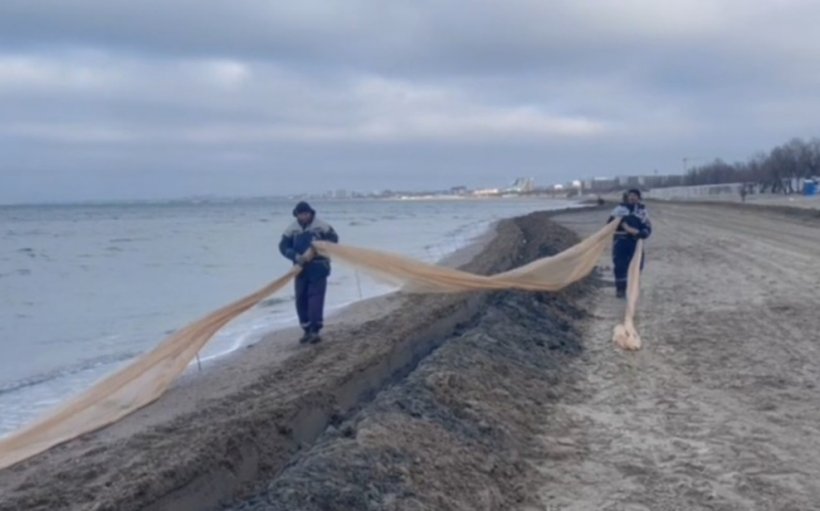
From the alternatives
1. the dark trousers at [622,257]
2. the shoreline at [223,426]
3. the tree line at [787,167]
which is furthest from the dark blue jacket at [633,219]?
the tree line at [787,167]

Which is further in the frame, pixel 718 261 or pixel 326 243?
pixel 718 261

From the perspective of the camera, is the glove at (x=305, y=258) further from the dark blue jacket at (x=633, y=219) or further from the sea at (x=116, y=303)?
the dark blue jacket at (x=633, y=219)

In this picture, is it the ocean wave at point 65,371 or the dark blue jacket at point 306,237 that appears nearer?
the dark blue jacket at point 306,237

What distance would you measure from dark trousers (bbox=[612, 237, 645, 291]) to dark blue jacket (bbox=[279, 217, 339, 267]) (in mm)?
5292

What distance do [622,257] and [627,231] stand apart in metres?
0.81

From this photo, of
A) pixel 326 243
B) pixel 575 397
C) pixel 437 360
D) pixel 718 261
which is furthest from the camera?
pixel 718 261

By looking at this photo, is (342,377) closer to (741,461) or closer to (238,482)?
(238,482)

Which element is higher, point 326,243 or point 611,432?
point 326,243

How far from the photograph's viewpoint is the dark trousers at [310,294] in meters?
13.3

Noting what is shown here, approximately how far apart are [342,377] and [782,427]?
5.35 m

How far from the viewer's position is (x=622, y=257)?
54.0 feet

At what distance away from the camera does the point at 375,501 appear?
5.88 metres

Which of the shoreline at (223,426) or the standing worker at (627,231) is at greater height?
the standing worker at (627,231)

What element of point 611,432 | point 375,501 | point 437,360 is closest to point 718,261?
point 437,360
